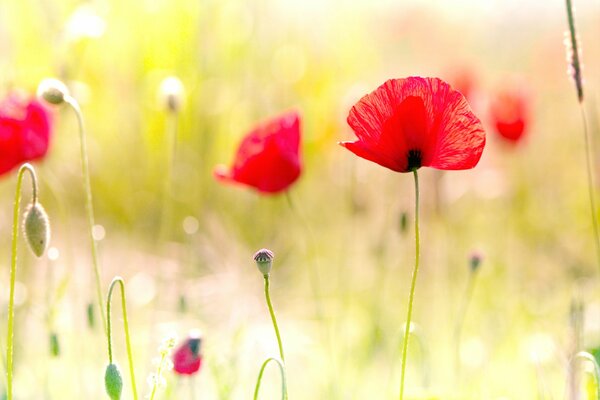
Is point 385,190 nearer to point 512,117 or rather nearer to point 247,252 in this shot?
point 247,252

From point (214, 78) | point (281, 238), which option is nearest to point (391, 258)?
point (281, 238)

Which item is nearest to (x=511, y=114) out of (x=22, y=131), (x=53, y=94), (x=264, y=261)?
(x=22, y=131)

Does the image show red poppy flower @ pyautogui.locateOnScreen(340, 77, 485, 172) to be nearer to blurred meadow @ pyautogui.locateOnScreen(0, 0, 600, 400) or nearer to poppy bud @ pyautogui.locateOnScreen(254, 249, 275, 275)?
poppy bud @ pyautogui.locateOnScreen(254, 249, 275, 275)

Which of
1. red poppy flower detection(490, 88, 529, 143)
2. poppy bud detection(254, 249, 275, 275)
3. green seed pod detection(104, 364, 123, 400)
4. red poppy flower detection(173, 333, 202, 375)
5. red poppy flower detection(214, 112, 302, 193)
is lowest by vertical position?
green seed pod detection(104, 364, 123, 400)

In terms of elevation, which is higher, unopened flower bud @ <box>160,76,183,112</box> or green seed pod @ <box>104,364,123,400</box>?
unopened flower bud @ <box>160,76,183,112</box>

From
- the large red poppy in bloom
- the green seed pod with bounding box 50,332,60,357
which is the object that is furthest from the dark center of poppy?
the large red poppy in bloom

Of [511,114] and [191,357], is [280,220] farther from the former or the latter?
[191,357]

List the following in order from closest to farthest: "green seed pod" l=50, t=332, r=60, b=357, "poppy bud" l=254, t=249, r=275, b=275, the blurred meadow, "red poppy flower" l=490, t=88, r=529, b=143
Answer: "poppy bud" l=254, t=249, r=275, b=275
"green seed pod" l=50, t=332, r=60, b=357
the blurred meadow
"red poppy flower" l=490, t=88, r=529, b=143
